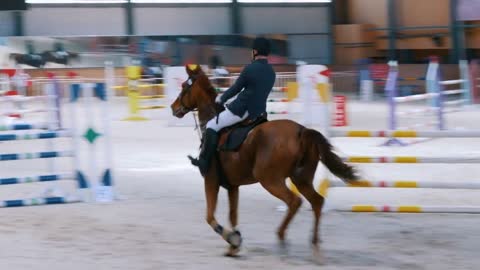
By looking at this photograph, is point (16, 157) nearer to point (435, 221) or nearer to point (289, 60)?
point (435, 221)

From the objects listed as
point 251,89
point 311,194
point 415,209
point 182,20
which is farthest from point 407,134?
point 182,20

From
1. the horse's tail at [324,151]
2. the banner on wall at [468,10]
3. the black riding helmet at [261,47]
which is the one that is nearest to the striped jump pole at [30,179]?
the black riding helmet at [261,47]

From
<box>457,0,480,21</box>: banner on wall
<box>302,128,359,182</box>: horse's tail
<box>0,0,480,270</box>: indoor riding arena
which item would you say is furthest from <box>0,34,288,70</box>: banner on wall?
<box>302,128,359,182</box>: horse's tail

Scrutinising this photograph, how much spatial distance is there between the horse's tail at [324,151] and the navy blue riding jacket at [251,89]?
0.52 m

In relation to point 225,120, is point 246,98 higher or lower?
higher

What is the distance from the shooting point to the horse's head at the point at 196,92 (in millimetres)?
7602

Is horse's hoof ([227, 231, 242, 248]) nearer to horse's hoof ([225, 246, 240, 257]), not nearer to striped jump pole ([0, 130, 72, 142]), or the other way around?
horse's hoof ([225, 246, 240, 257])

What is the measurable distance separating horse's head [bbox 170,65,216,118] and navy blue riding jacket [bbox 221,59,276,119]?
0.40 metres

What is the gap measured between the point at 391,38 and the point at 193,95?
26.3 metres

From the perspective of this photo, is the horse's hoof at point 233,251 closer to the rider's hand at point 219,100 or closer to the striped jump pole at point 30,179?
the rider's hand at point 219,100

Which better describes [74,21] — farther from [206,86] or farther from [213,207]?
[213,207]

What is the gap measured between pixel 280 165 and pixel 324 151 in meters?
0.36

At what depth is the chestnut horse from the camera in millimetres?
6906

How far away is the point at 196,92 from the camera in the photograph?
25.0 ft
